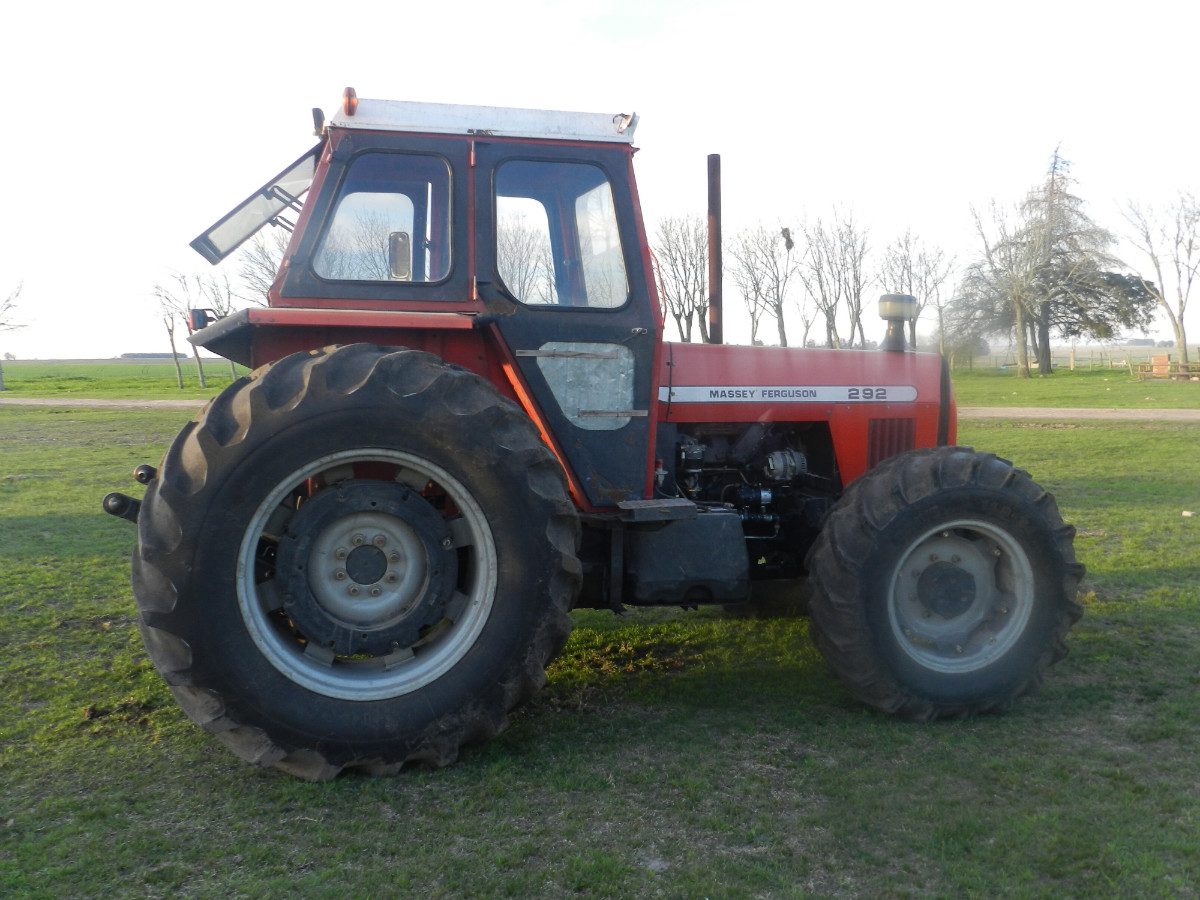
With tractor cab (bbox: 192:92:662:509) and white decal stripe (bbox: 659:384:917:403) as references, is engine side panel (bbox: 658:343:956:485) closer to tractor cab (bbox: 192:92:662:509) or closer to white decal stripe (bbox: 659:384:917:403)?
white decal stripe (bbox: 659:384:917:403)

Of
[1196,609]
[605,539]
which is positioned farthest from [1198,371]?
[605,539]

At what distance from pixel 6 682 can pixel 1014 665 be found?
4.78m

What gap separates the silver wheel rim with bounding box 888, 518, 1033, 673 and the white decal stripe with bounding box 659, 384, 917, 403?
94 cm

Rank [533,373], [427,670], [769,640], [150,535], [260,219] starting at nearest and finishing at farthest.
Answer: [150,535] → [427,670] → [533,373] → [260,219] → [769,640]

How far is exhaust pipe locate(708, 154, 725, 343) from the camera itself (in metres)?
5.04

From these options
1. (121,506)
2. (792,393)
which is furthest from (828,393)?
(121,506)

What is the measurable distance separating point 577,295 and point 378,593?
156 centimetres

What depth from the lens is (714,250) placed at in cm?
515

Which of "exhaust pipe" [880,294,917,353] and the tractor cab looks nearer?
the tractor cab

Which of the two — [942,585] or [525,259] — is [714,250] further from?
[942,585]

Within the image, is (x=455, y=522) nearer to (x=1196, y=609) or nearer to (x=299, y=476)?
(x=299, y=476)

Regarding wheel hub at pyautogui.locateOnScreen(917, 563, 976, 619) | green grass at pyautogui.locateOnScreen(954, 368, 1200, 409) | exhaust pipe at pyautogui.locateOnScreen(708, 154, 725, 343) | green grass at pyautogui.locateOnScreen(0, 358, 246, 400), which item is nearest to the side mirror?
exhaust pipe at pyautogui.locateOnScreen(708, 154, 725, 343)

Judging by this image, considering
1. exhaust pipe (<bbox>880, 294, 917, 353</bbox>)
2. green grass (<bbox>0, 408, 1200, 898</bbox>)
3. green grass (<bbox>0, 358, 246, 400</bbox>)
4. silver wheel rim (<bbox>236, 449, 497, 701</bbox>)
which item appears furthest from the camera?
green grass (<bbox>0, 358, 246, 400</bbox>)

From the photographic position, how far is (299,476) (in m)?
3.77
